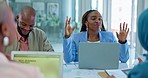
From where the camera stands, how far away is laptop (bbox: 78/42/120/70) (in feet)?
7.52

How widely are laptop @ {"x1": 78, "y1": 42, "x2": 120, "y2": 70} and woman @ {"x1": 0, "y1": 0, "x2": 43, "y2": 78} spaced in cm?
137

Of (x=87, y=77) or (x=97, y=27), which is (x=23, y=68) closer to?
(x=87, y=77)

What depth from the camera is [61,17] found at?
4246 millimetres

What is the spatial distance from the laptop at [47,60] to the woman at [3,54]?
84 cm

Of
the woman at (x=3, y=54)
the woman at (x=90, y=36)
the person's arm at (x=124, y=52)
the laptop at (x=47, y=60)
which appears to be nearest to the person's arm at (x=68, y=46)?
the woman at (x=90, y=36)

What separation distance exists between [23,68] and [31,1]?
337 centimetres

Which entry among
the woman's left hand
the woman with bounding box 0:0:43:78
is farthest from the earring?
the woman's left hand

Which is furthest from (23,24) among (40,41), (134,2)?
(134,2)

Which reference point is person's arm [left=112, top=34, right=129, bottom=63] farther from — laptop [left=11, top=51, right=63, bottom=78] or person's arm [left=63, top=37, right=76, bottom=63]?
laptop [left=11, top=51, right=63, bottom=78]

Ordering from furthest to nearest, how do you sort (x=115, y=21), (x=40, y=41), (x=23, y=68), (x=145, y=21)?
(x=115, y=21) → (x=40, y=41) → (x=145, y=21) → (x=23, y=68)

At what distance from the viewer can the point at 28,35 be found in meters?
2.65

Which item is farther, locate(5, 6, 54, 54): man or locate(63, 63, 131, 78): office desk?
locate(5, 6, 54, 54): man

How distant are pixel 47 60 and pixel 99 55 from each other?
64 centimetres

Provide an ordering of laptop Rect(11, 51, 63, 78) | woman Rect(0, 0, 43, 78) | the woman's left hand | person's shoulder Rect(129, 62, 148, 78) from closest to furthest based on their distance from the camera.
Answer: woman Rect(0, 0, 43, 78) < person's shoulder Rect(129, 62, 148, 78) < laptop Rect(11, 51, 63, 78) < the woman's left hand
